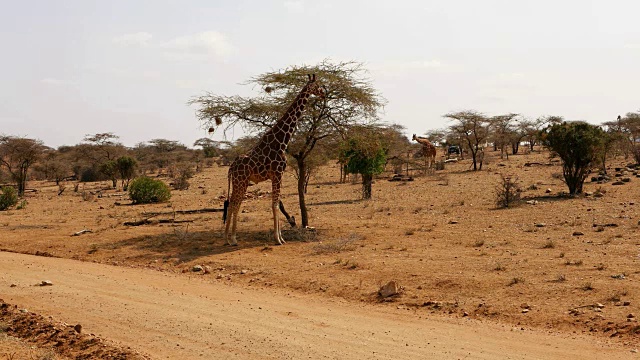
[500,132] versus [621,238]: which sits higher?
[500,132]

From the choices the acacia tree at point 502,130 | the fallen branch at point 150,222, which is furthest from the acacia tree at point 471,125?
the fallen branch at point 150,222

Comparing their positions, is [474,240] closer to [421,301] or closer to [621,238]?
[621,238]

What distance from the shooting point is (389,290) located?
10.6 meters

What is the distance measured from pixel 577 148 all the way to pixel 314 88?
12485 mm

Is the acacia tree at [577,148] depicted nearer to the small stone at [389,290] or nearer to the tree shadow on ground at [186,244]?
the tree shadow on ground at [186,244]

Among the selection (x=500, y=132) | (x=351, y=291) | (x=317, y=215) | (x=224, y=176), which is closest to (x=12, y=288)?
(x=351, y=291)

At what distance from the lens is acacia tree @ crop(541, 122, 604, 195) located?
23.0 m

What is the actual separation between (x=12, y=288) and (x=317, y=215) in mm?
11765

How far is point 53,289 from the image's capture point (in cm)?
1125

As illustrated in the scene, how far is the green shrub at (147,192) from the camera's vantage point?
28.2 meters

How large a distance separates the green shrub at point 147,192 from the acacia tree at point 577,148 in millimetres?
17832

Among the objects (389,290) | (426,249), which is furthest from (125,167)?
(389,290)

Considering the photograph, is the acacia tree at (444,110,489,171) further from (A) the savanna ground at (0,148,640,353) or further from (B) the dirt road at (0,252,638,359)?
(B) the dirt road at (0,252,638,359)

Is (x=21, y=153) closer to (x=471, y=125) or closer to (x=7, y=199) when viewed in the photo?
(x=7, y=199)
